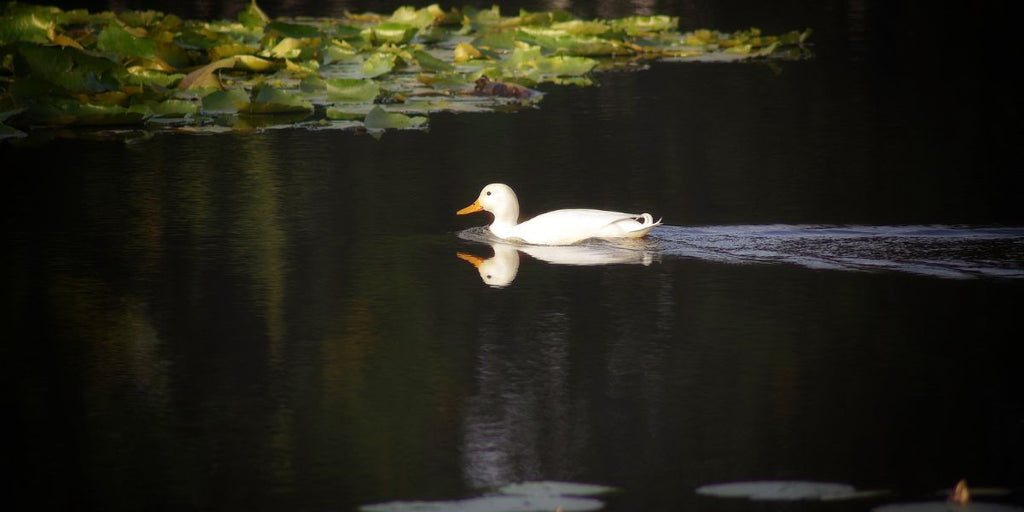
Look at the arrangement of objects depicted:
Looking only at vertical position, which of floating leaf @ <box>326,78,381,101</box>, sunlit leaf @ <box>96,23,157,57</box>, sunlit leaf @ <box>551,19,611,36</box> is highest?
sunlit leaf @ <box>551,19,611,36</box>

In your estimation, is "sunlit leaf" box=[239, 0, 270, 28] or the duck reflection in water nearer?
the duck reflection in water

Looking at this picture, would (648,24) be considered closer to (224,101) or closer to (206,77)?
(206,77)

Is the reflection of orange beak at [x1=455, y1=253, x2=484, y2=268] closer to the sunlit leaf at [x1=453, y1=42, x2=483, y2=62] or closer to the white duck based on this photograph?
the white duck

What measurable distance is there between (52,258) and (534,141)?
4540 millimetres

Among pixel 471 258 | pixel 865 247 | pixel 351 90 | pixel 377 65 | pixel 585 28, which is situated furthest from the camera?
pixel 585 28

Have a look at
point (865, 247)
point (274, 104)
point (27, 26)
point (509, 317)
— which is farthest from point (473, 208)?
point (27, 26)

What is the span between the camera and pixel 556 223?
26.7ft

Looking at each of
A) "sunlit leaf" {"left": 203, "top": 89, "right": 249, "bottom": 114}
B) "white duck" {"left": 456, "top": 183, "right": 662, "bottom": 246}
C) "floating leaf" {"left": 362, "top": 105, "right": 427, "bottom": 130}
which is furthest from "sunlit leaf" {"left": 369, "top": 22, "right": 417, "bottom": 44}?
"white duck" {"left": 456, "top": 183, "right": 662, "bottom": 246}

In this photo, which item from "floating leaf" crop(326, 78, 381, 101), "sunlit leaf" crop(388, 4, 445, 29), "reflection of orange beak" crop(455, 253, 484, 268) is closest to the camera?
"reflection of orange beak" crop(455, 253, 484, 268)

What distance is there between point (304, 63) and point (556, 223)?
733 centimetres

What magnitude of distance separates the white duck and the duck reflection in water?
2.4 inches

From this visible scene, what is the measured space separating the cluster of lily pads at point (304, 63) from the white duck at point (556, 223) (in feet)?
11.9

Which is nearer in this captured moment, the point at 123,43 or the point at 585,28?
the point at 123,43

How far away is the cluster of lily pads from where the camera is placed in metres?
12.4
